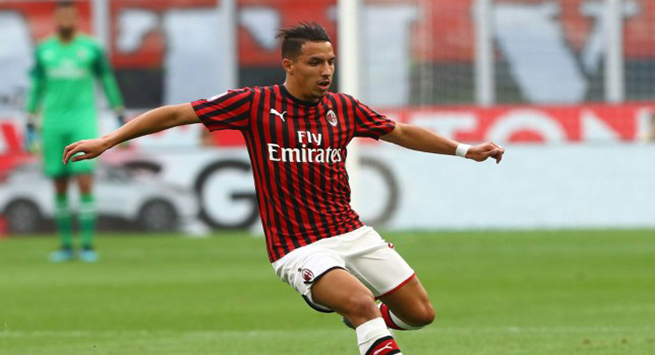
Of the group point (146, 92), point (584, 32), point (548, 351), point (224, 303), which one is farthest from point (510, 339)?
point (146, 92)

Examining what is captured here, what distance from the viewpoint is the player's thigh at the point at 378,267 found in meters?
7.08

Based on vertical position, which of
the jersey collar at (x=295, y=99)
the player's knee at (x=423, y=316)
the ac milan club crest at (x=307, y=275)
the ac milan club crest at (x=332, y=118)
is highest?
the jersey collar at (x=295, y=99)

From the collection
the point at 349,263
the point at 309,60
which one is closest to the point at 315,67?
the point at 309,60

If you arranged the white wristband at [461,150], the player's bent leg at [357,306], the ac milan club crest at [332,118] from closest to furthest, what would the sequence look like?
the player's bent leg at [357,306] → the ac milan club crest at [332,118] → the white wristband at [461,150]

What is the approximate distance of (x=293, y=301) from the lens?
37.1ft

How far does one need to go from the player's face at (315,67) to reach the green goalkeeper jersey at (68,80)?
26.3 ft

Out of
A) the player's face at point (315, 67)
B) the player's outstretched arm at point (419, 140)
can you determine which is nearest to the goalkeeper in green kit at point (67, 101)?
the player's outstretched arm at point (419, 140)

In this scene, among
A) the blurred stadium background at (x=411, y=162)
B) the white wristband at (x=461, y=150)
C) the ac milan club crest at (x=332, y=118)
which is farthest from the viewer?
the blurred stadium background at (x=411, y=162)

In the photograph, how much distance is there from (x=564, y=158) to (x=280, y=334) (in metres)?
10.8

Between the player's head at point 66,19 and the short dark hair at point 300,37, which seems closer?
the short dark hair at point 300,37

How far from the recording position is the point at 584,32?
21.8 metres

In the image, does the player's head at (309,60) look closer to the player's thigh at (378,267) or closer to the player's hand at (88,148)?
the player's thigh at (378,267)

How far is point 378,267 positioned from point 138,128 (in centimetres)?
135

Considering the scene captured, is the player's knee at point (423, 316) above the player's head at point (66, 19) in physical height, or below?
below
